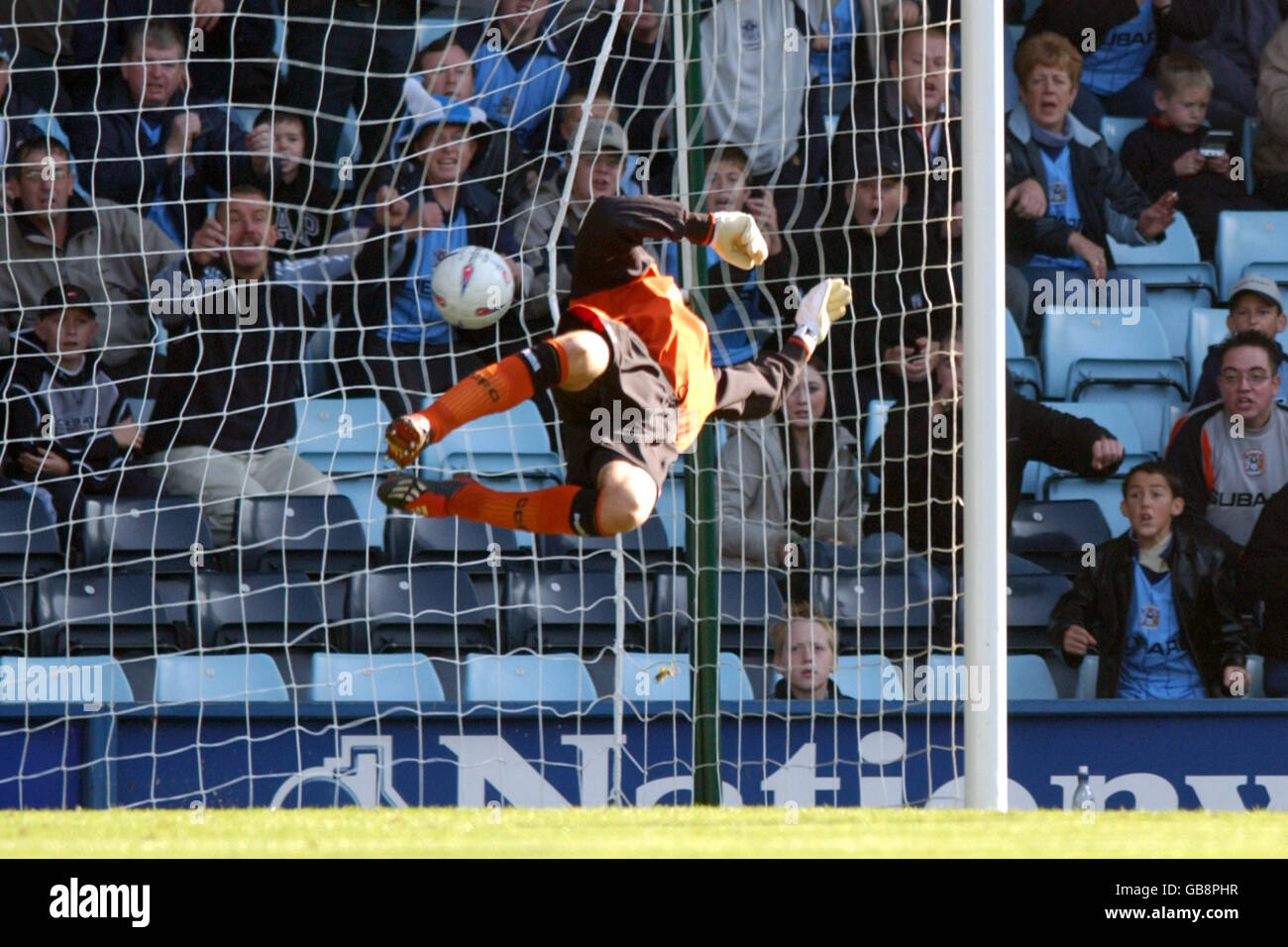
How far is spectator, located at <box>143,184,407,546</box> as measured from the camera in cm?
563

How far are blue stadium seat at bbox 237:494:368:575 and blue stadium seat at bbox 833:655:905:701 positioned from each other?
1.72 meters

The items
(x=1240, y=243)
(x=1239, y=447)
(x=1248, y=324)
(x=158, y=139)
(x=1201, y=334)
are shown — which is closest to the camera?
(x=158, y=139)

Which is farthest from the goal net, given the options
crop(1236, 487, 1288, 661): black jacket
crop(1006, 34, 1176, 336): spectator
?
crop(1236, 487, 1288, 661): black jacket

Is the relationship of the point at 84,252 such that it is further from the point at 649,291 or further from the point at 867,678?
the point at 867,678

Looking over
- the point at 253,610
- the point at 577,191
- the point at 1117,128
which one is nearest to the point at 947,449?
the point at 577,191

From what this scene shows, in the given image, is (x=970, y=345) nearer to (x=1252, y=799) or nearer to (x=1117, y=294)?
(x=1252, y=799)

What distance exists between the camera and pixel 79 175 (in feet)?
19.8

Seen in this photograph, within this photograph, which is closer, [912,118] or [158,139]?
[158,139]

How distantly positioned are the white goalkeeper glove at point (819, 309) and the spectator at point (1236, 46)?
3758 millimetres

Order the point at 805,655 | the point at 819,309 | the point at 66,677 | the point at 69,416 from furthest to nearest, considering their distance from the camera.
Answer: the point at 69,416
the point at 805,655
the point at 66,677
the point at 819,309

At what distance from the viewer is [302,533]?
576cm

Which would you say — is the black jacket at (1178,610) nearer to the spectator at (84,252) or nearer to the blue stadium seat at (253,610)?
the blue stadium seat at (253,610)

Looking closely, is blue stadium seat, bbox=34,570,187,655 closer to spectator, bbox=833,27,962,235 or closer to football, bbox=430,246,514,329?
football, bbox=430,246,514,329

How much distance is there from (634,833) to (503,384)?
1010 millimetres
